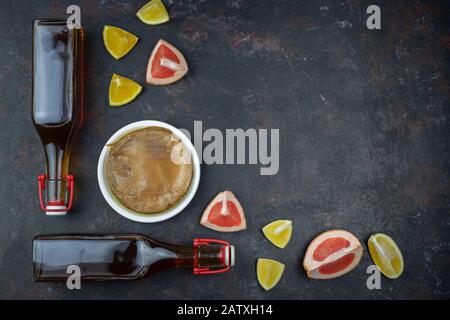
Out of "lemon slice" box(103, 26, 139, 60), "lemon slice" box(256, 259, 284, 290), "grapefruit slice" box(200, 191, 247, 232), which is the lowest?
"lemon slice" box(256, 259, 284, 290)

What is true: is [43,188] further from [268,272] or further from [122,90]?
[268,272]

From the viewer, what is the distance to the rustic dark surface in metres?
1.78

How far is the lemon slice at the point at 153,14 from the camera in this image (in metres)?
1.80

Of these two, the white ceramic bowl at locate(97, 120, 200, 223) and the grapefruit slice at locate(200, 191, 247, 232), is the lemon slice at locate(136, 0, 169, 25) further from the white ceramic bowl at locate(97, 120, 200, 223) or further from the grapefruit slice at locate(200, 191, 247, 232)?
the grapefruit slice at locate(200, 191, 247, 232)

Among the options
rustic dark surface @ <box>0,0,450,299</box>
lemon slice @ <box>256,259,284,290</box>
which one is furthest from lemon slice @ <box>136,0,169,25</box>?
lemon slice @ <box>256,259,284,290</box>

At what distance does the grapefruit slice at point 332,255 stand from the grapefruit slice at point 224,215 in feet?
0.81

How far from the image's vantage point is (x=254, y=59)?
71.4 inches

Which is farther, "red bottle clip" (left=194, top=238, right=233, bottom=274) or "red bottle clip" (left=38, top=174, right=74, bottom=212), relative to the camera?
"red bottle clip" (left=38, top=174, right=74, bottom=212)

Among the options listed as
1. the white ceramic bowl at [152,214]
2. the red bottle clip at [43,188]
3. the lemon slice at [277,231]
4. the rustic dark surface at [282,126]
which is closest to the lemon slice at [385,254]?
the rustic dark surface at [282,126]

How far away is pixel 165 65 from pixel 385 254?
971 mm

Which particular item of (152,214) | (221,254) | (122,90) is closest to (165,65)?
(122,90)

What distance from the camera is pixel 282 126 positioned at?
5.93ft

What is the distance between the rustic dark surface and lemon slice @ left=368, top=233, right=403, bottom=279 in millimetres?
29
